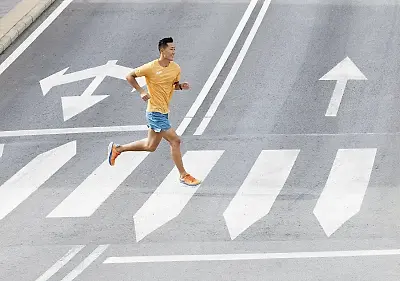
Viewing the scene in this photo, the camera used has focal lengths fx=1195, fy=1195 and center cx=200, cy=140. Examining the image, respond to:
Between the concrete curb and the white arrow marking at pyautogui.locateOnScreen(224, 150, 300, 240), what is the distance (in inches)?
345

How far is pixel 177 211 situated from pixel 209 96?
18.5 feet

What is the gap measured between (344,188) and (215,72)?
6.45 meters

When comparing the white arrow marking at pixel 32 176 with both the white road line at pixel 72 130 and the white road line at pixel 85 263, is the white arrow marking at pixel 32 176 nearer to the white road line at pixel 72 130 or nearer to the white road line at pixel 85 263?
the white road line at pixel 72 130

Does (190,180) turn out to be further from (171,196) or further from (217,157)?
(217,157)

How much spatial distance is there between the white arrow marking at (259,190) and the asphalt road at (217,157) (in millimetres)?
31

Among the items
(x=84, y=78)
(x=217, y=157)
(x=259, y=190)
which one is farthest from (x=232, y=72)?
(x=259, y=190)

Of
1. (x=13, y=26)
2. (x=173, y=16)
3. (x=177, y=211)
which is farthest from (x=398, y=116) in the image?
(x=13, y=26)

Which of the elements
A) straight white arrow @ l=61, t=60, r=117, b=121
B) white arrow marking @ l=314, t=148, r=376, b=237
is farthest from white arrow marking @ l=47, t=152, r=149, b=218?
white arrow marking @ l=314, t=148, r=376, b=237

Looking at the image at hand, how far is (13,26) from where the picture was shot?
26.0 meters

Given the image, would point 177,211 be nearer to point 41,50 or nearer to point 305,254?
point 305,254

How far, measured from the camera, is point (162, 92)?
16703mm

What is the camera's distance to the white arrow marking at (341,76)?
20741 millimetres

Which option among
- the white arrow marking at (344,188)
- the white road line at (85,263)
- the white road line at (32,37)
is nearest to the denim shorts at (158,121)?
the white arrow marking at (344,188)

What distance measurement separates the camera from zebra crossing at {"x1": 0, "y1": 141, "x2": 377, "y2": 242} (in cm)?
1567
